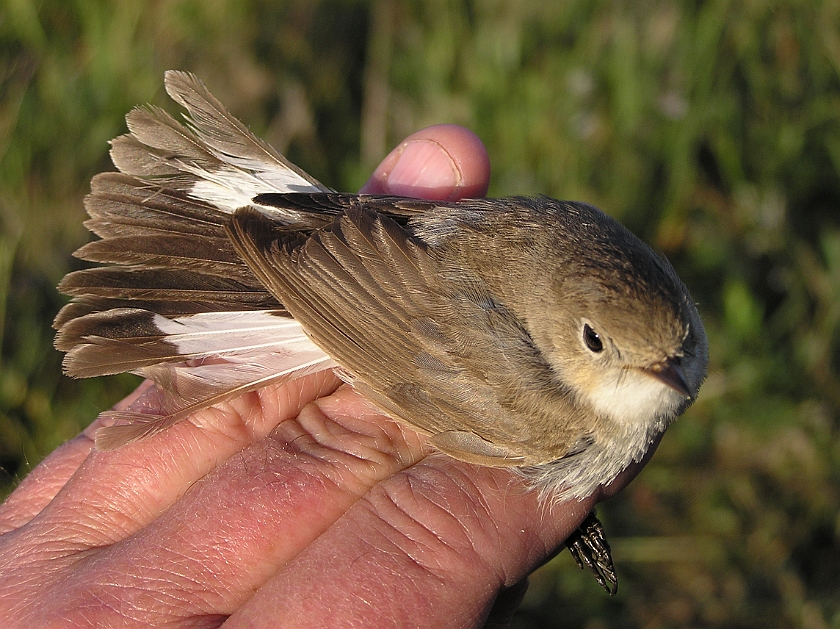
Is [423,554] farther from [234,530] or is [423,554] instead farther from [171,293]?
[171,293]

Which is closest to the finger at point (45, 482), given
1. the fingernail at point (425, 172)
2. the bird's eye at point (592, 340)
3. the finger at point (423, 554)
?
the finger at point (423, 554)

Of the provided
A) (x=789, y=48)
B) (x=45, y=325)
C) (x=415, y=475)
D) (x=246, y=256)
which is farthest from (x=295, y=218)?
(x=789, y=48)

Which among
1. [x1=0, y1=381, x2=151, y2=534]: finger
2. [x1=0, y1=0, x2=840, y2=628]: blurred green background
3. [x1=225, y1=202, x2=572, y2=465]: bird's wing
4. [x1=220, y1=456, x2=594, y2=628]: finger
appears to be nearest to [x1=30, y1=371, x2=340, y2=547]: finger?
[x1=0, y1=381, x2=151, y2=534]: finger

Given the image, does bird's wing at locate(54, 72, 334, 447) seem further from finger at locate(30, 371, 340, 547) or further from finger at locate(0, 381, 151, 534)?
finger at locate(0, 381, 151, 534)

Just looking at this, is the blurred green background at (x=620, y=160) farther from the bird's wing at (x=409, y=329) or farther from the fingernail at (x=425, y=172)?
the bird's wing at (x=409, y=329)

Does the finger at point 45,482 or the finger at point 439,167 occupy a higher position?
the finger at point 439,167

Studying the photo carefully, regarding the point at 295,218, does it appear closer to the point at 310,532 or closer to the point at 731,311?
the point at 310,532
